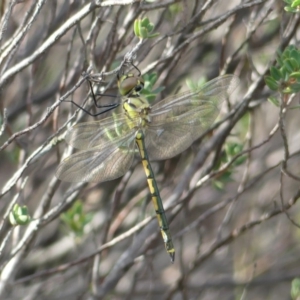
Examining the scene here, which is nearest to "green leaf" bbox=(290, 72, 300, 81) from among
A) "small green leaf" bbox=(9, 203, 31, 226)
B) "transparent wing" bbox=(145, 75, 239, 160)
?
"transparent wing" bbox=(145, 75, 239, 160)

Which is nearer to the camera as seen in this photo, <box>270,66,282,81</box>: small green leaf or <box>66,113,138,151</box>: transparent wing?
<box>270,66,282,81</box>: small green leaf

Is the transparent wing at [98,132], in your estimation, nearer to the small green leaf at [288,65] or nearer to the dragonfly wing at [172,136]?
the dragonfly wing at [172,136]

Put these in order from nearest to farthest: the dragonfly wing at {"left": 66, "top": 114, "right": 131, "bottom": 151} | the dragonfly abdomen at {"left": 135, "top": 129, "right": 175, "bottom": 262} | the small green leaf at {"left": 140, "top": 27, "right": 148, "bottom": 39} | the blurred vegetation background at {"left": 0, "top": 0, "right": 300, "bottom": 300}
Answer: the small green leaf at {"left": 140, "top": 27, "right": 148, "bottom": 39}, the dragonfly wing at {"left": 66, "top": 114, "right": 131, "bottom": 151}, the dragonfly abdomen at {"left": 135, "top": 129, "right": 175, "bottom": 262}, the blurred vegetation background at {"left": 0, "top": 0, "right": 300, "bottom": 300}

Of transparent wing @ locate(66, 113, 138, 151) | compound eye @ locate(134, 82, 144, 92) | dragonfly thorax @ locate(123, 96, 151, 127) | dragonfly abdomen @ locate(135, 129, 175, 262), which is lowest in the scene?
dragonfly abdomen @ locate(135, 129, 175, 262)

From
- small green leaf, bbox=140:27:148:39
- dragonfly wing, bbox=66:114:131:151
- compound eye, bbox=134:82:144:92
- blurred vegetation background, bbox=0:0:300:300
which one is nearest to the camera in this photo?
small green leaf, bbox=140:27:148:39

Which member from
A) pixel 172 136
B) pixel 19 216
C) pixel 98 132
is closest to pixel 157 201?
pixel 172 136

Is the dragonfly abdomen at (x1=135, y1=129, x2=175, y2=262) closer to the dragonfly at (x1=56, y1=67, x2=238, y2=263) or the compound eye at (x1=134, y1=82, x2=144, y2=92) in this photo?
the dragonfly at (x1=56, y1=67, x2=238, y2=263)

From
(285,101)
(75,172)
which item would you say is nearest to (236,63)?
(285,101)
